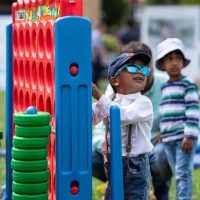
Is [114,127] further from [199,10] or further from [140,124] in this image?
[199,10]

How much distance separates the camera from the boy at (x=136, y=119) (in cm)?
487

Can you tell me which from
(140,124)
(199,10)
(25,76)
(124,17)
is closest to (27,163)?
(140,124)

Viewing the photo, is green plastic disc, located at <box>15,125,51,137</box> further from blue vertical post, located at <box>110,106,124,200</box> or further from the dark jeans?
the dark jeans

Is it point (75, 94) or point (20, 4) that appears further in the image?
point (20, 4)

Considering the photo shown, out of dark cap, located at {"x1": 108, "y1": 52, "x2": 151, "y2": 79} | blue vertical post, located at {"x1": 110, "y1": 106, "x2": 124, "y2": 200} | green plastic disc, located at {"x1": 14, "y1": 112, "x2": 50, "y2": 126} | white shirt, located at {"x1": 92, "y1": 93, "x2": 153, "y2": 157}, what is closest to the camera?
green plastic disc, located at {"x1": 14, "y1": 112, "x2": 50, "y2": 126}

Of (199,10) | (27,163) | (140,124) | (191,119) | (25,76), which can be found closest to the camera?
(27,163)

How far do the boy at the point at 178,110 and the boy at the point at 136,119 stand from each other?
4.20 feet

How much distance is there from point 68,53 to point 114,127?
0.53 meters

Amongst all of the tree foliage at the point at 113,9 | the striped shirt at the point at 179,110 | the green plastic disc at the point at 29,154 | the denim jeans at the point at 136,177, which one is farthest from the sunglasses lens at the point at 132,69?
the tree foliage at the point at 113,9

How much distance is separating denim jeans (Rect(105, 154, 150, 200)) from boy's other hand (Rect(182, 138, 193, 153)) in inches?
49.0

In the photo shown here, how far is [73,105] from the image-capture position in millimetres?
4566

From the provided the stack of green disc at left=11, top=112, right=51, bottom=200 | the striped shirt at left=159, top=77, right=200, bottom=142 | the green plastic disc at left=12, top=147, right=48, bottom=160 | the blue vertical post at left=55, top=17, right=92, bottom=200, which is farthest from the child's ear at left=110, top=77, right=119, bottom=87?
the striped shirt at left=159, top=77, right=200, bottom=142

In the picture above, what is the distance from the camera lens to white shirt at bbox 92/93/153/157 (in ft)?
15.7

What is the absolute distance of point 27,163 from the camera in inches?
176
